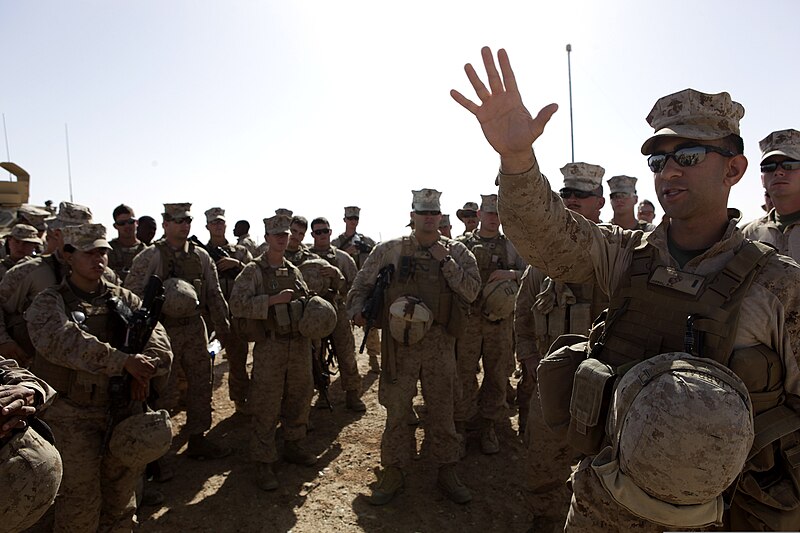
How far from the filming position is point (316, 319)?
17.3ft

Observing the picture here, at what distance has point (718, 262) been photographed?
2076 mm

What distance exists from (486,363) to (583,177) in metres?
2.88

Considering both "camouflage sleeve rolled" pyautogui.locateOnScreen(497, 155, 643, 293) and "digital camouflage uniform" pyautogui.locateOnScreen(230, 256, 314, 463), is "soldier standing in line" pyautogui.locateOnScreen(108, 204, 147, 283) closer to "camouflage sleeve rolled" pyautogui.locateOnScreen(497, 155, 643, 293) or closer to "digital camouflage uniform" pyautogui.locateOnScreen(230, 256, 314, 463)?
"digital camouflage uniform" pyautogui.locateOnScreen(230, 256, 314, 463)

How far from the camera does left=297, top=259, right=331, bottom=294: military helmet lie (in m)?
6.60

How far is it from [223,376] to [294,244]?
10.5ft

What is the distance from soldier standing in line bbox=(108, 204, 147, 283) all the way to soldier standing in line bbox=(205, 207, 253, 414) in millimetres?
1003

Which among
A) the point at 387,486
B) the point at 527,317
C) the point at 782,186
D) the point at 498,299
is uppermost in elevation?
the point at 782,186

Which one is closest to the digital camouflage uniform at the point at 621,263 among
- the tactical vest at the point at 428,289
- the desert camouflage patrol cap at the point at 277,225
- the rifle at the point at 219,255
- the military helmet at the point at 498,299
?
the tactical vest at the point at 428,289

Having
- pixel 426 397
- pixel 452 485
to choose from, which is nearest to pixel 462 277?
pixel 426 397

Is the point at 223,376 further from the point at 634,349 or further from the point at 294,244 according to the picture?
the point at 634,349

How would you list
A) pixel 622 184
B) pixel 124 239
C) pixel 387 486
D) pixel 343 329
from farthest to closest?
pixel 343 329 < pixel 124 239 < pixel 622 184 < pixel 387 486

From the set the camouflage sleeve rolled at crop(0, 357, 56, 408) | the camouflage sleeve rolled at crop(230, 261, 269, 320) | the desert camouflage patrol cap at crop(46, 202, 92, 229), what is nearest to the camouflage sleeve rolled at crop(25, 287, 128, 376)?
the camouflage sleeve rolled at crop(0, 357, 56, 408)

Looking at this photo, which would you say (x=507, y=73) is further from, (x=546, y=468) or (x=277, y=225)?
(x=277, y=225)

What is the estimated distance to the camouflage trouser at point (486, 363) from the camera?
6.07 m
